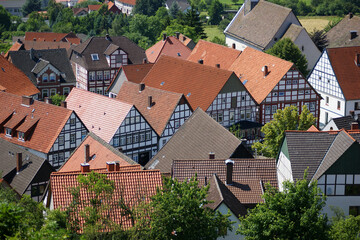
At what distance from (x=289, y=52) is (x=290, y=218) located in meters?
46.6

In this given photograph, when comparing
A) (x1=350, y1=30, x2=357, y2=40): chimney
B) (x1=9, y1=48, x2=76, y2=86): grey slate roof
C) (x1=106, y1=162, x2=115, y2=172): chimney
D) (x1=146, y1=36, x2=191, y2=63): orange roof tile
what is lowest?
(x1=106, y1=162, x2=115, y2=172): chimney

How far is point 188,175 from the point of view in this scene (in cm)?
4512

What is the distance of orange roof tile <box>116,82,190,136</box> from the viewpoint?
62.4 meters

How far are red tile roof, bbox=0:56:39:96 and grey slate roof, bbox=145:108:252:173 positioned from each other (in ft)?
89.8

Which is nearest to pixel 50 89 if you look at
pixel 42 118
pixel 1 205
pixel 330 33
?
pixel 42 118

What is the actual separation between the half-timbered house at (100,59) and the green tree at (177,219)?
165 ft

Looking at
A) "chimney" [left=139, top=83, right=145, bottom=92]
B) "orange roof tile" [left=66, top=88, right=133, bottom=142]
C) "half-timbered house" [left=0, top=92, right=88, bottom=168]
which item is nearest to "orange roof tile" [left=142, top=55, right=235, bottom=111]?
"chimney" [left=139, top=83, right=145, bottom=92]

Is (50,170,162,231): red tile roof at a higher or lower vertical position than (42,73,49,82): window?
lower

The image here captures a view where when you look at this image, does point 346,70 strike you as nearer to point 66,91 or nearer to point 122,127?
point 122,127

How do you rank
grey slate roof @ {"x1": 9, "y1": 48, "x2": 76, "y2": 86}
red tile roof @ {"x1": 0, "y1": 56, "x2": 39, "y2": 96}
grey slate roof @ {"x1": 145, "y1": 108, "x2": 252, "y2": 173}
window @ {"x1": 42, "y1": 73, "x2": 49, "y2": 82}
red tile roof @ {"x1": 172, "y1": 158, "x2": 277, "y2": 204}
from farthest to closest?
grey slate roof @ {"x1": 9, "y1": 48, "x2": 76, "y2": 86} → window @ {"x1": 42, "y1": 73, "x2": 49, "y2": 82} → red tile roof @ {"x1": 0, "y1": 56, "x2": 39, "y2": 96} → grey slate roof @ {"x1": 145, "y1": 108, "x2": 252, "y2": 173} → red tile roof @ {"x1": 172, "y1": 158, "x2": 277, "y2": 204}

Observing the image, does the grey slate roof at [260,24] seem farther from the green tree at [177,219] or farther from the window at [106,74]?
the green tree at [177,219]

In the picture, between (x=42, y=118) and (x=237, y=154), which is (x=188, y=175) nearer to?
(x=237, y=154)

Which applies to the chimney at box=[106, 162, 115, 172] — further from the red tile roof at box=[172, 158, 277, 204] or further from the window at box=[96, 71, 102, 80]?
the window at box=[96, 71, 102, 80]

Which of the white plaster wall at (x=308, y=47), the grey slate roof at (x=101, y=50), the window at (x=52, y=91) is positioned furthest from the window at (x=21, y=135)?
the white plaster wall at (x=308, y=47)
